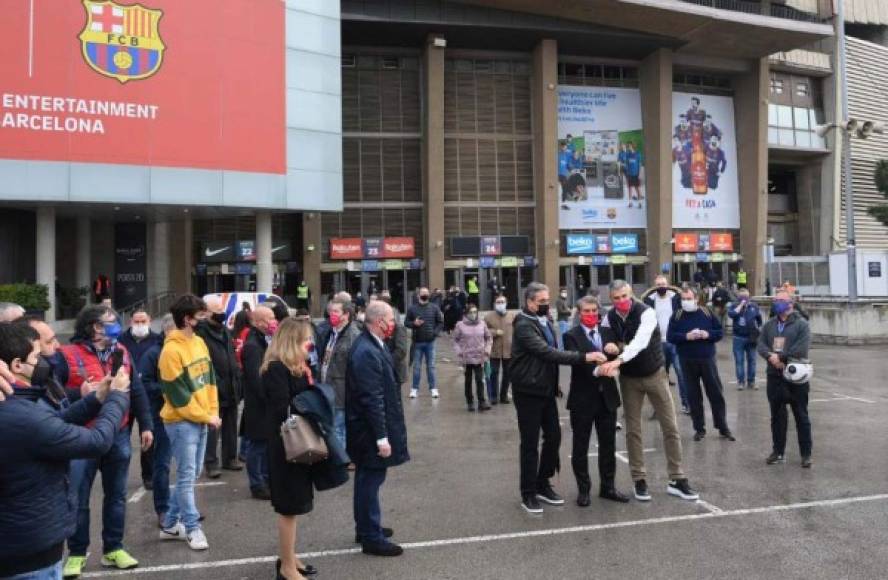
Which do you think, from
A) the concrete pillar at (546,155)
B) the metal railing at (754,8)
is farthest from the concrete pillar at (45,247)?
the metal railing at (754,8)

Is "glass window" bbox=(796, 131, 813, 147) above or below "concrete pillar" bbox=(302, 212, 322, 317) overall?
above

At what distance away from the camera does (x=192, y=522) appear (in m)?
4.72

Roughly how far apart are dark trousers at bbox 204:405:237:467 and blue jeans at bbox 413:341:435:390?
16.1ft

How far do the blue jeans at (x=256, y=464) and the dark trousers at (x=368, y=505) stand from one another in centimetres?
171

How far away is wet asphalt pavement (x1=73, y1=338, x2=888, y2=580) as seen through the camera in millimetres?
4297

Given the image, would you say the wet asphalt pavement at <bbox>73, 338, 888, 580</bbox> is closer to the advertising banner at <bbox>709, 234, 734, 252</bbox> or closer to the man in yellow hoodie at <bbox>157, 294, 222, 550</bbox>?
the man in yellow hoodie at <bbox>157, 294, 222, 550</bbox>

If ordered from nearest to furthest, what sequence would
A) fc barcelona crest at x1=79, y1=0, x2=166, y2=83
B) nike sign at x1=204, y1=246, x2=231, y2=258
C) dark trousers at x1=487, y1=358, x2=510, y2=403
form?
dark trousers at x1=487, y1=358, x2=510, y2=403
fc barcelona crest at x1=79, y1=0, x2=166, y2=83
nike sign at x1=204, y1=246, x2=231, y2=258

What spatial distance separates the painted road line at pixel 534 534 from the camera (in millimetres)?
4398

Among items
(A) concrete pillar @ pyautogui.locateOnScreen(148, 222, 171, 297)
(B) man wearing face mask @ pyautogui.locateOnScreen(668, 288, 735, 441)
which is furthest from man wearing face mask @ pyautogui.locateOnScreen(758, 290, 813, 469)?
(A) concrete pillar @ pyautogui.locateOnScreen(148, 222, 171, 297)

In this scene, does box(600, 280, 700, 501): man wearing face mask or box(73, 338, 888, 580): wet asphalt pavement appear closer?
box(73, 338, 888, 580): wet asphalt pavement

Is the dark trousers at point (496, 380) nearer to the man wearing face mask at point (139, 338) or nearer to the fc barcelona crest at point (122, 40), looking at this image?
the man wearing face mask at point (139, 338)

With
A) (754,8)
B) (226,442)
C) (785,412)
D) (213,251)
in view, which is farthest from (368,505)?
(754,8)

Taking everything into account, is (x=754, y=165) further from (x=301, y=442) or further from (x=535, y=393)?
(x=301, y=442)

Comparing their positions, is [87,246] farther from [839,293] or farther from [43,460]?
[839,293]
